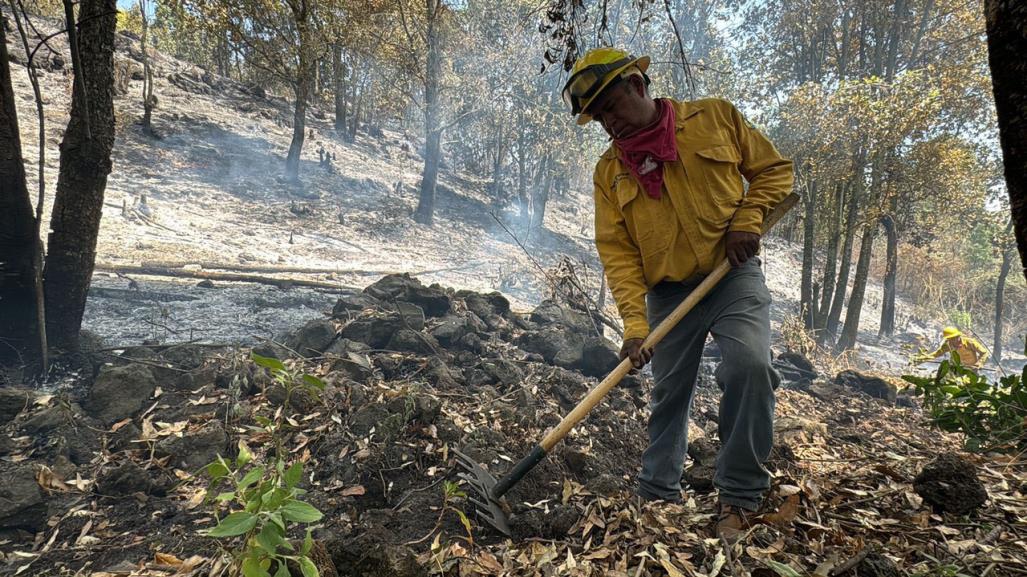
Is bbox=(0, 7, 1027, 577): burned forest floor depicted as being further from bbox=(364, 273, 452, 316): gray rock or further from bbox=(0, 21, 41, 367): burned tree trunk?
bbox=(0, 21, 41, 367): burned tree trunk

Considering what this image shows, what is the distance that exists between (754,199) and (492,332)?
157 inches

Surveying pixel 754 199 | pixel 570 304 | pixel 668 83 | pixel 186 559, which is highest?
pixel 668 83

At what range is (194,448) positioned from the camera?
287cm

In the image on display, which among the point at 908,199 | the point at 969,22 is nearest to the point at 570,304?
the point at 908,199

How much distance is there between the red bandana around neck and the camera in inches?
87.4

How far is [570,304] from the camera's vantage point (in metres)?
7.09

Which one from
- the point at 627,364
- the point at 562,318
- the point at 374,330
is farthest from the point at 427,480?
the point at 562,318

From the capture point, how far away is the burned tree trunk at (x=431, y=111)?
564 inches

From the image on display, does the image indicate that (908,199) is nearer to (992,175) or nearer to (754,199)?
(992,175)

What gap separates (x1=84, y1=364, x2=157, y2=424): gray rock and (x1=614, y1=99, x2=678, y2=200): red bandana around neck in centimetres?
338

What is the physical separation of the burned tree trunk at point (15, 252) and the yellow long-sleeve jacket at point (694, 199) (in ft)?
13.1

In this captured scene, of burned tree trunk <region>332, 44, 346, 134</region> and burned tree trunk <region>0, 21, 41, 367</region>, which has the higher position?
burned tree trunk <region>332, 44, 346, 134</region>

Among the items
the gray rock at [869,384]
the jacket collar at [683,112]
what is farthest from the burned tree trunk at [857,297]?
the jacket collar at [683,112]

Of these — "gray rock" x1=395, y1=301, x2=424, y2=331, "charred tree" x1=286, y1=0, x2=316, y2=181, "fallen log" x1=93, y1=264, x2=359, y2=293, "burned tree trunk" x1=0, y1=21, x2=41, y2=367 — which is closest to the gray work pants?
"gray rock" x1=395, y1=301, x2=424, y2=331
